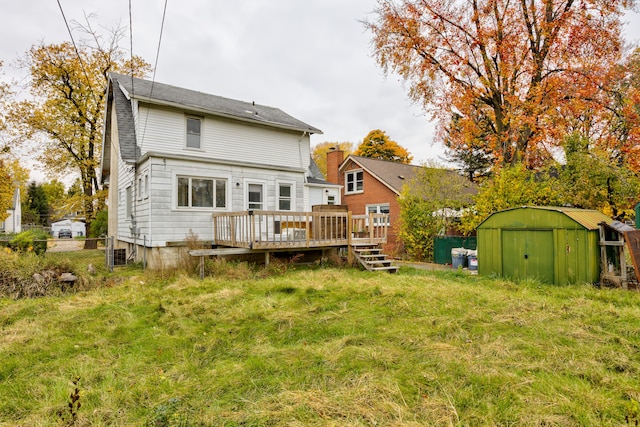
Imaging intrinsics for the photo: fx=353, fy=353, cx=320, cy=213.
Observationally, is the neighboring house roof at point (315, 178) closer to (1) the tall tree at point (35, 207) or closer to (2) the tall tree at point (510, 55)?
(2) the tall tree at point (510, 55)

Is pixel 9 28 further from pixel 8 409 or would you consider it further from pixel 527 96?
pixel 527 96

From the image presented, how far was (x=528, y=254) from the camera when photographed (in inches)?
342

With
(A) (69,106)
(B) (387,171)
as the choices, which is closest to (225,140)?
(B) (387,171)

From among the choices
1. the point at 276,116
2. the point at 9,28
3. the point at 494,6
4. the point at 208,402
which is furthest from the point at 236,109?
the point at 208,402

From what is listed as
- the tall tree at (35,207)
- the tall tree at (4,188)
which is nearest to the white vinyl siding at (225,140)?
the tall tree at (4,188)

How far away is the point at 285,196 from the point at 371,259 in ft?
14.1

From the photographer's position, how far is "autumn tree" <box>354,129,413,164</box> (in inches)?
1476

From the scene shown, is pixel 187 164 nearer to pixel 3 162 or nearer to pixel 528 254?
pixel 528 254

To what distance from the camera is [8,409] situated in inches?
118

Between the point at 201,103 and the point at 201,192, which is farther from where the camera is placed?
the point at 201,103

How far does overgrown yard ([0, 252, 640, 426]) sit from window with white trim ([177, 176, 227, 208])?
15.7 feet

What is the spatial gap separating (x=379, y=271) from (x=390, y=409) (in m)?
7.38

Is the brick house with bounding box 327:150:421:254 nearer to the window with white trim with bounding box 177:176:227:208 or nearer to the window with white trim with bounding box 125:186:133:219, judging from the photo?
the window with white trim with bounding box 177:176:227:208

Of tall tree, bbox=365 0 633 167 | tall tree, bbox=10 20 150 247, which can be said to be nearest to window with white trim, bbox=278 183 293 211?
tall tree, bbox=365 0 633 167
